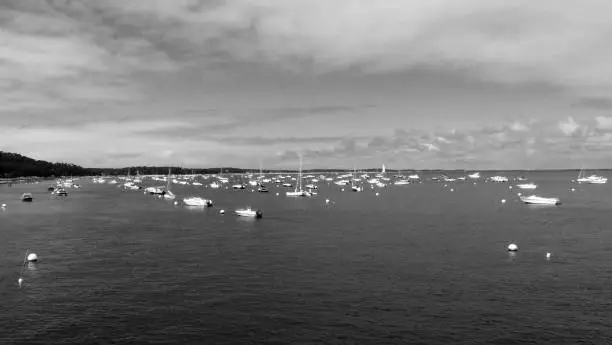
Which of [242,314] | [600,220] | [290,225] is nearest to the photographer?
[242,314]

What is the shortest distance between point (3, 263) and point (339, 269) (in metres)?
49.7

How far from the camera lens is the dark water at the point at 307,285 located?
43938mm

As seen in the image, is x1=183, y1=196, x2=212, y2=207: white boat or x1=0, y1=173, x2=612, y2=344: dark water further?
x1=183, y1=196, x2=212, y2=207: white boat

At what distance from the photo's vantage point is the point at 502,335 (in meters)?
43.1

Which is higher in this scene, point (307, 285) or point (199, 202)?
point (199, 202)

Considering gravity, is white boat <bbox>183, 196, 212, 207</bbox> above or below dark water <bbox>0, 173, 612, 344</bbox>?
above

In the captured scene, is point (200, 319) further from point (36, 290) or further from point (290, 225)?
point (290, 225)

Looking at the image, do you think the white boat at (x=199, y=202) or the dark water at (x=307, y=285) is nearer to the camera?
the dark water at (x=307, y=285)

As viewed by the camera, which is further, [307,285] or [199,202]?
[199,202]

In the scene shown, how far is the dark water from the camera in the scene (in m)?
43.9

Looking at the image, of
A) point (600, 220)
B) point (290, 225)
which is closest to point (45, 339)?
point (290, 225)

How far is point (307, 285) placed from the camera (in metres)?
59.5

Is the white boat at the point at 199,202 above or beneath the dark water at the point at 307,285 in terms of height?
above

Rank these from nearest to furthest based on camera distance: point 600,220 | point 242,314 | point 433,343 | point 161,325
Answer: point 433,343 → point 161,325 → point 242,314 → point 600,220
